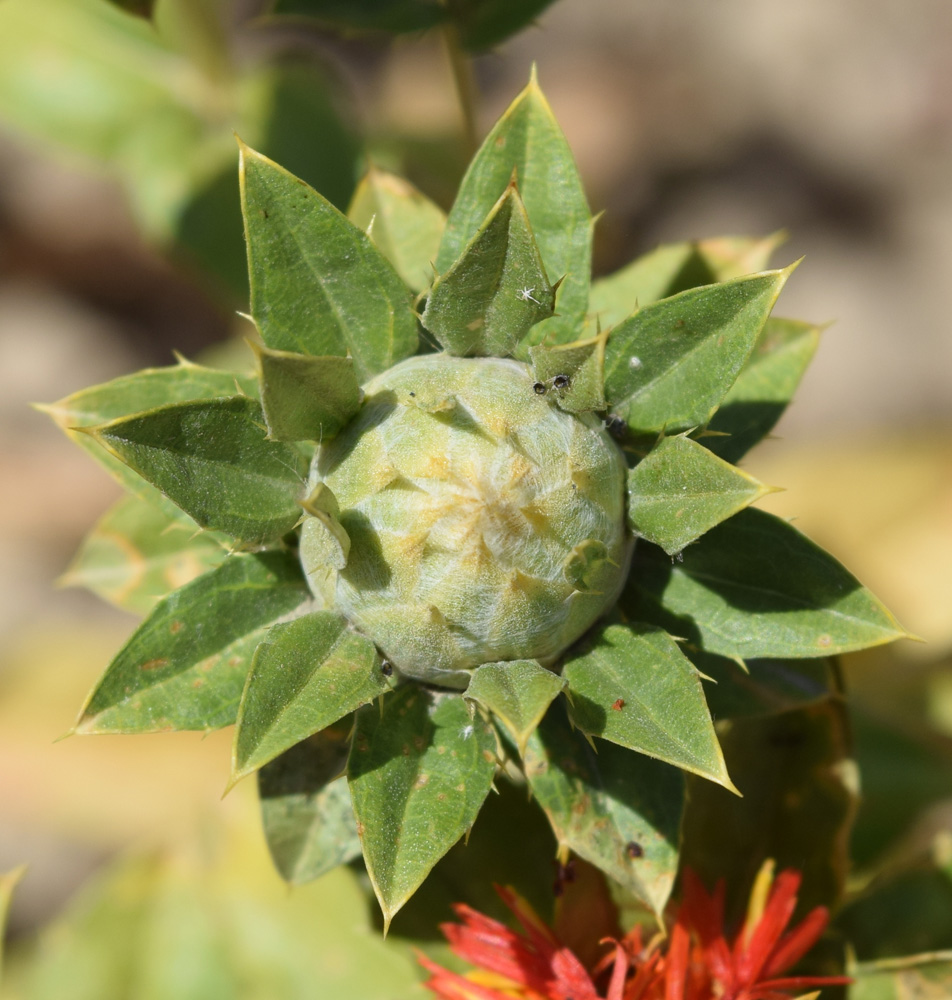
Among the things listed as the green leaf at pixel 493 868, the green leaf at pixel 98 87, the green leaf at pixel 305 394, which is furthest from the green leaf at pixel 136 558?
the green leaf at pixel 98 87

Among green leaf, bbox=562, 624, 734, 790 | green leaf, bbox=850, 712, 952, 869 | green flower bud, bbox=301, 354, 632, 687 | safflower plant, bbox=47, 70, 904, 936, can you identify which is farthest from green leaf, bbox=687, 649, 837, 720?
green leaf, bbox=850, 712, 952, 869

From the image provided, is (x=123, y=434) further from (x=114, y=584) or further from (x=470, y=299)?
(x=114, y=584)

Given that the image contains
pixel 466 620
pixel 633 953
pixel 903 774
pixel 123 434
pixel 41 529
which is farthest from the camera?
pixel 41 529

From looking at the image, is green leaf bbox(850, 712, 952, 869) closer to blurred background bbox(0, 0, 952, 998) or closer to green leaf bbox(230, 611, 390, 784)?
blurred background bbox(0, 0, 952, 998)

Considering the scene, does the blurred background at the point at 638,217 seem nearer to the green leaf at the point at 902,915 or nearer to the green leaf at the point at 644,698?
the green leaf at the point at 902,915

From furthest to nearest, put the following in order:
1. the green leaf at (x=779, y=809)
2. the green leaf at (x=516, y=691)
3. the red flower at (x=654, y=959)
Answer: the green leaf at (x=779, y=809) → the red flower at (x=654, y=959) → the green leaf at (x=516, y=691)

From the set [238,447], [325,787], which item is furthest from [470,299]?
[325,787]
